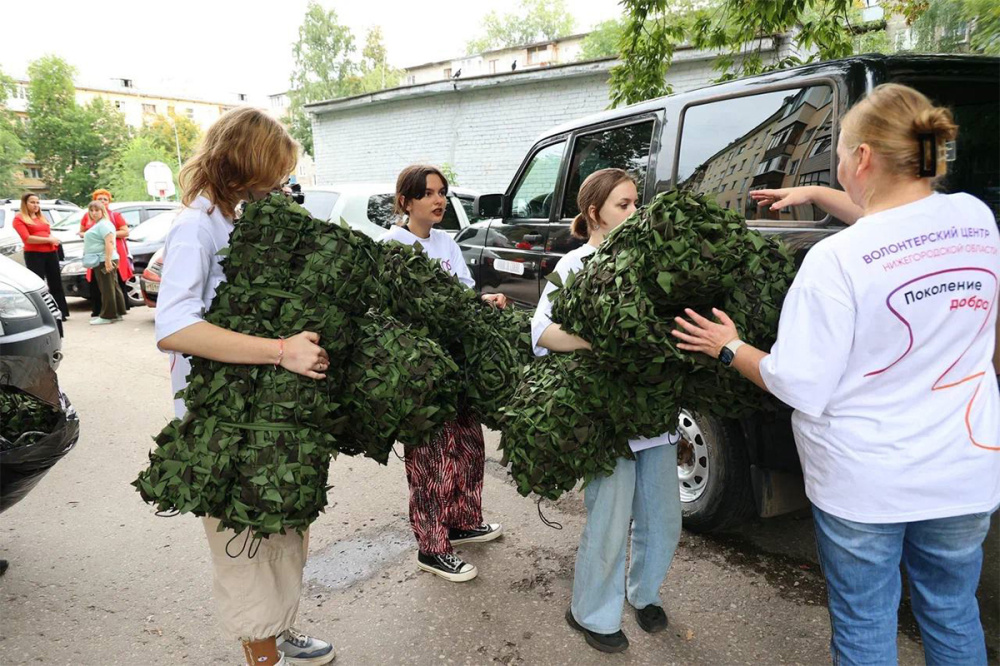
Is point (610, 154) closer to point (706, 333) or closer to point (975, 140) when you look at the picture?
point (975, 140)

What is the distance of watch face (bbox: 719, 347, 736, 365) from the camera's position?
196 cm

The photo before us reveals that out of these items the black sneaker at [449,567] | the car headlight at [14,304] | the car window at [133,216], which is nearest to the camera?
the black sneaker at [449,567]

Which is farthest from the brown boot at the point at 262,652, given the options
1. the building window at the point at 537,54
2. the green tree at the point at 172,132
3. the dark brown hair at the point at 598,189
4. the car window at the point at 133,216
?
the green tree at the point at 172,132

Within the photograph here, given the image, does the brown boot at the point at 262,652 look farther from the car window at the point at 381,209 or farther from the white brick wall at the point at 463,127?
the white brick wall at the point at 463,127

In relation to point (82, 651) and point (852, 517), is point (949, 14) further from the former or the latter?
point (82, 651)

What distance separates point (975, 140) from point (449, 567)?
10.4 feet

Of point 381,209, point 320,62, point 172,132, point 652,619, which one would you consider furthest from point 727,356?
point 172,132

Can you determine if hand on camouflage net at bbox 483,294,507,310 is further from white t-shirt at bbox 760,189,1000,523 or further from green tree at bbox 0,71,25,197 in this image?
green tree at bbox 0,71,25,197

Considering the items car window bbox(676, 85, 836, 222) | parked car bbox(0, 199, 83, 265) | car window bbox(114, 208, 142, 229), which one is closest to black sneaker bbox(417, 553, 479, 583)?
car window bbox(676, 85, 836, 222)

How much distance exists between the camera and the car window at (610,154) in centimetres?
389

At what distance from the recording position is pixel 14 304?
420 cm

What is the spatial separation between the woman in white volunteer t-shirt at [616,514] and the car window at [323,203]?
5.91 meters

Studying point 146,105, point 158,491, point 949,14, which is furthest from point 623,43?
point 146,105

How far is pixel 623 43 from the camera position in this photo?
21.0ft
